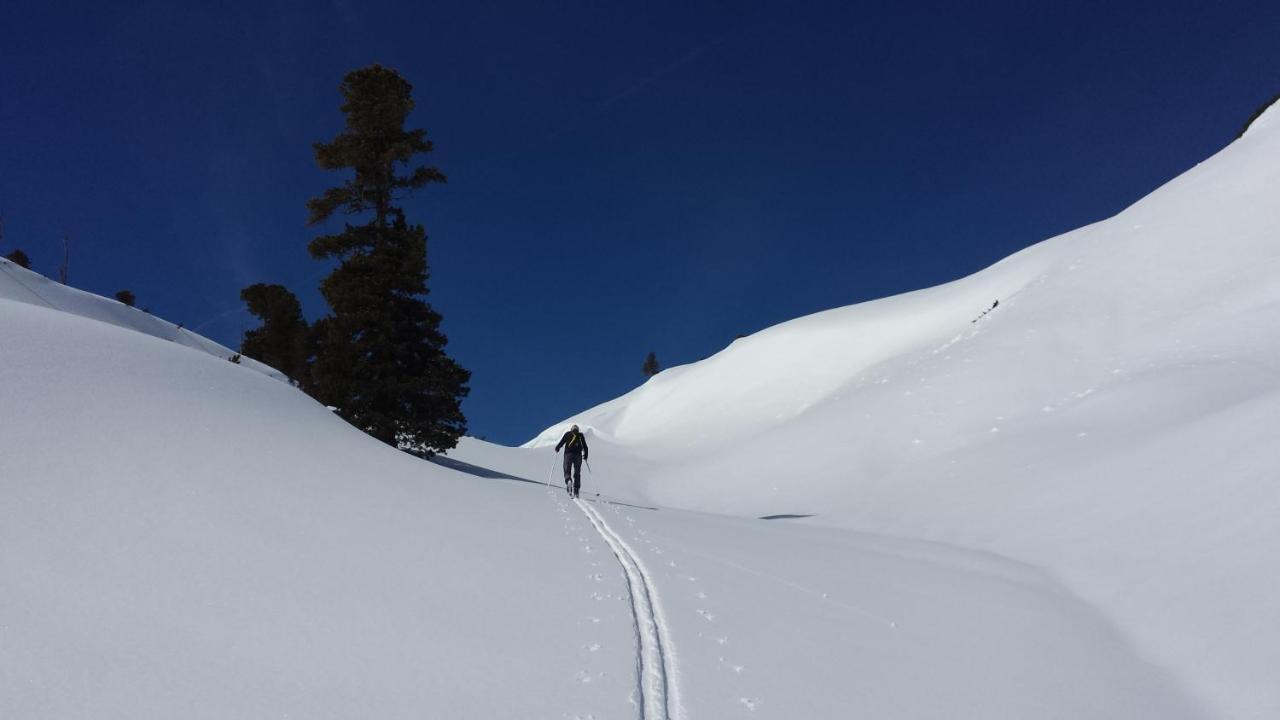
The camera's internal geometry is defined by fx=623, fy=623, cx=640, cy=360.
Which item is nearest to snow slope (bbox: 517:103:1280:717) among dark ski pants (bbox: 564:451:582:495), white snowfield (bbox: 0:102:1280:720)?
white snowfield (bbox: 0:102:1280:720)

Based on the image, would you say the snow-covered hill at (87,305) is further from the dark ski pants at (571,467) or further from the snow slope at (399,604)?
the snow slope at (399,604)

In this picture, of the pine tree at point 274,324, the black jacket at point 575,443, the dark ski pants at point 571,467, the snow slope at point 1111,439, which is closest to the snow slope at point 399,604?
the snow slope at point 1111,439

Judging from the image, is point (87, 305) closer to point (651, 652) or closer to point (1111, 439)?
point (651, 652)

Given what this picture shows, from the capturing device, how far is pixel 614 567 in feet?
27.0

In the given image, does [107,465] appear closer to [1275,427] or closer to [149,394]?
[149,394]

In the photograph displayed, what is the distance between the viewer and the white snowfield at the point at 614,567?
478cm

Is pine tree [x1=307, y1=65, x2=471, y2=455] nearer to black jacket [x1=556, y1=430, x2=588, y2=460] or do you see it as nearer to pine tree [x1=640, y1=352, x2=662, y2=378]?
black jacket [x1=556, y1=430, x2=588, y2=460]

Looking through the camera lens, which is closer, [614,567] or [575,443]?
[614,567]

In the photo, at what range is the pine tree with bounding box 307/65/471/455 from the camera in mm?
19359

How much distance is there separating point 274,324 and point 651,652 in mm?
57089

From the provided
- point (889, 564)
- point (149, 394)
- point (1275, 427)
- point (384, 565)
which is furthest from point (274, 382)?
point (1275, 427)

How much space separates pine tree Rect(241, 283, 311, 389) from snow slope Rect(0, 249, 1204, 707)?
4617 centimetres

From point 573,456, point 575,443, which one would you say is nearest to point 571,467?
point 573,456

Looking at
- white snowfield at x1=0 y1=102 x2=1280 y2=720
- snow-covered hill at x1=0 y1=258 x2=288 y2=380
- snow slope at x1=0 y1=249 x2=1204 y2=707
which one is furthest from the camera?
snow-covered hill at x1=0 y1=258 x2=288 y2=380
